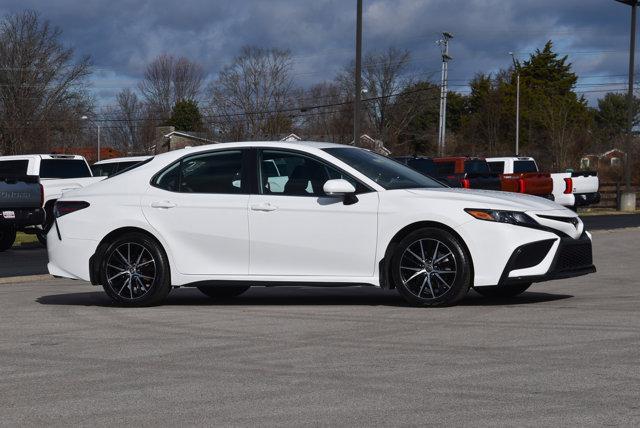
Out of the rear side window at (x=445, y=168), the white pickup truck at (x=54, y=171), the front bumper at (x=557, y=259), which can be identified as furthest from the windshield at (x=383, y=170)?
the rear side window at (x=445, y=168)

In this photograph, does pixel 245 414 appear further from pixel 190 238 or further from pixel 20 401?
pixel 190 238

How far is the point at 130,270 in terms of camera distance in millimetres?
11227

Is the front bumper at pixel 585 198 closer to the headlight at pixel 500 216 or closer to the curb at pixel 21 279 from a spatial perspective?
the curb at pixel 21 279

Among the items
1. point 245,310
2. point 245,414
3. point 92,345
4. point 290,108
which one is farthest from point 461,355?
point 290,108

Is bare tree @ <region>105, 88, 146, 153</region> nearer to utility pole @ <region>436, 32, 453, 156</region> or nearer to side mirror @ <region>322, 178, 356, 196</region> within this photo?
utility pole @ <region>436, 32, 453, 156</region>

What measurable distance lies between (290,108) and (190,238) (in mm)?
64166

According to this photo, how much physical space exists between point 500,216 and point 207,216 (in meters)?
2.73

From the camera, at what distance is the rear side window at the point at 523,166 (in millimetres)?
40069

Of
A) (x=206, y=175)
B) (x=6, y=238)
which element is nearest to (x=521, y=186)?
(x=6, y=238)

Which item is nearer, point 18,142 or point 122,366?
point 122,366

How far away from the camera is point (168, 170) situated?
11.4 meters

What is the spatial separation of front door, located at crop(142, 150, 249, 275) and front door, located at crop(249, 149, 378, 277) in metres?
0.16

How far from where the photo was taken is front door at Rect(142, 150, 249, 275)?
36.1 feet

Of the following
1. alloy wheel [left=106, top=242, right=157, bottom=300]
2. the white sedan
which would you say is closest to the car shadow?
the white sedan
